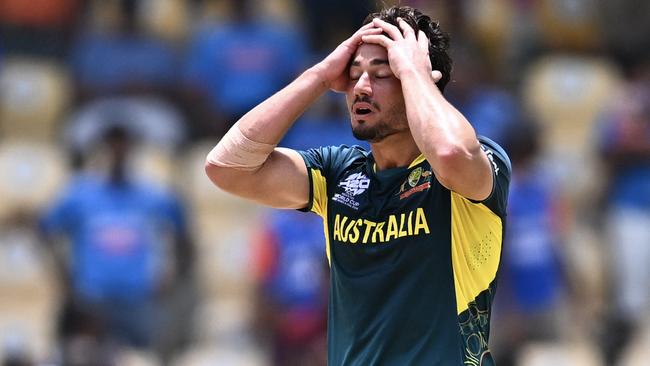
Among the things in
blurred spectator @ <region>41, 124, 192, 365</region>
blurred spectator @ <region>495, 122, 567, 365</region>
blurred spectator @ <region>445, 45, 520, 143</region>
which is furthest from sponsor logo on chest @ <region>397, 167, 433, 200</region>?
blurred spectator @ <region>445, 45, 520, 143</region>

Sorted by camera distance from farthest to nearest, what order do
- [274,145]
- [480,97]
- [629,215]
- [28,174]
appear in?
1. [28,174]
2. [480,97]
3. [629,215]
4. [274,145]

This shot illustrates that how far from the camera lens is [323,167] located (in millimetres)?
5008

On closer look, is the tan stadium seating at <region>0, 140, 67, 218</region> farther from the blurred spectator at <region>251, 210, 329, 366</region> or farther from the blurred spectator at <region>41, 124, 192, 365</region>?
the blurred spectator at <region>251, 210, 329, 366</region>

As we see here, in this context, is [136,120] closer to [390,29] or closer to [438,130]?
[390,29]

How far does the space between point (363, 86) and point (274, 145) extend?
0.42 m

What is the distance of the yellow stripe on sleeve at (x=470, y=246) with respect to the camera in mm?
4551

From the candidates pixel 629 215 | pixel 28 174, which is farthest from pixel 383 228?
pixel 28 174

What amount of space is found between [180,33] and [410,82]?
8.53m

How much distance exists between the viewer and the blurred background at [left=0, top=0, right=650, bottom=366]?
9.35 meters

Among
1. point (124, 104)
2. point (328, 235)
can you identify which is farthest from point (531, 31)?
point (328, 235)

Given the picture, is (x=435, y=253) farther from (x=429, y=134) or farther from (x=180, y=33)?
(x=180, y=33)

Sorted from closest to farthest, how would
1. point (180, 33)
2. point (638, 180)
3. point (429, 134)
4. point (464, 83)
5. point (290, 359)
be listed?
1. point (429, 134)
2. point (290, 359)
3. point (638, 180)
4. point (464, 83)
5. point (180, 33)

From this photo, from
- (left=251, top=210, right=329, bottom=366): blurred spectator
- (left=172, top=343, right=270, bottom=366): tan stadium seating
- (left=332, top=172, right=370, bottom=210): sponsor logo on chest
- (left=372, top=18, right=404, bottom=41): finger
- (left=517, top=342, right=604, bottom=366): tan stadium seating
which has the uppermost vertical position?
(left=372, top=18, right=404, bottom=41): finger

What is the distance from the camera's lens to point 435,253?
14.9 feet
